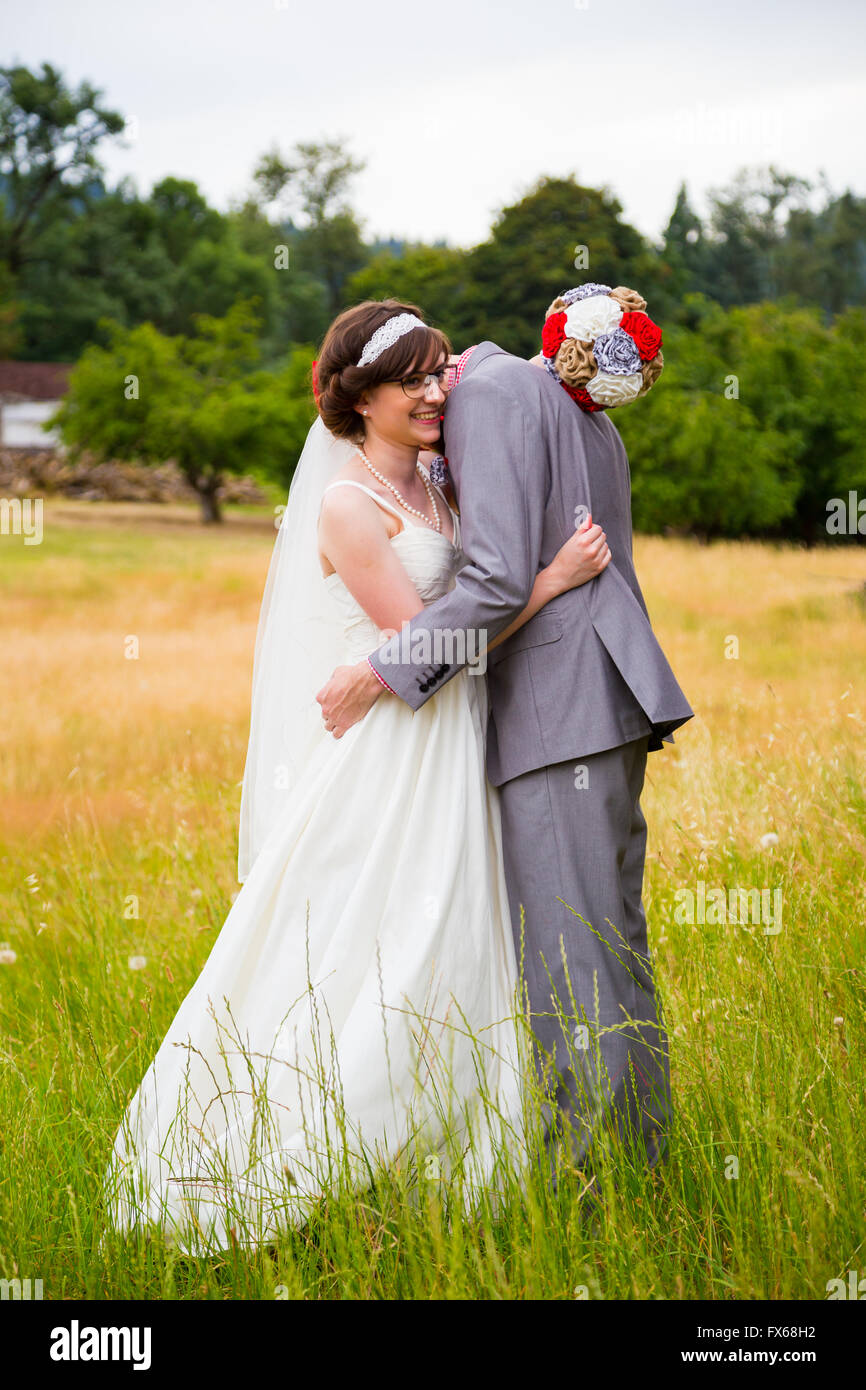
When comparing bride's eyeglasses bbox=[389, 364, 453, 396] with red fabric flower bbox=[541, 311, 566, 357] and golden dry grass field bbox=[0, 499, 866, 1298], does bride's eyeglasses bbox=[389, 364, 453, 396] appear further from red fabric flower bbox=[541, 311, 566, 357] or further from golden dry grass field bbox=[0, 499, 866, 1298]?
golden dry grass field bbox=[0, 499, 866, 1298]

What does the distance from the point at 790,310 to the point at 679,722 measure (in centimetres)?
→ 3404

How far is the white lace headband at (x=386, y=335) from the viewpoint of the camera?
2.87m

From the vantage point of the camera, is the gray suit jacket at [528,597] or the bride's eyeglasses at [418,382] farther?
the bride's eyeglasses at [418,382]

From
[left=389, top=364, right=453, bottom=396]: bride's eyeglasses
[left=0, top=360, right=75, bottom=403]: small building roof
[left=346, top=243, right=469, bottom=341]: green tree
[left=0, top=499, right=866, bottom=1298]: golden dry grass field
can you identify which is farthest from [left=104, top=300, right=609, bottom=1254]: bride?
[left=0, top=360, right=75, bottom=403]: small building roof

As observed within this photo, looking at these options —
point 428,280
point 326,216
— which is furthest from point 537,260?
point 326,216

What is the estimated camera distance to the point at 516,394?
279 cm

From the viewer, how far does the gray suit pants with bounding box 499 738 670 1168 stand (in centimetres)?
284

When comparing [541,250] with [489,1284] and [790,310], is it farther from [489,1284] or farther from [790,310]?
[489,1284]

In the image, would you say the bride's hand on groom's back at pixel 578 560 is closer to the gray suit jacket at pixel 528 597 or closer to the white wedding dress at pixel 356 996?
the gray suit jacket at pixel 528 597

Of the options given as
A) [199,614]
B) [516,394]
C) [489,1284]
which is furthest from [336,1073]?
[199,614]

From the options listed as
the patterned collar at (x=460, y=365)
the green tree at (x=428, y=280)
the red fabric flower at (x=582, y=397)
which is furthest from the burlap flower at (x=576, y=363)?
the green tree at (x=428, y=280)

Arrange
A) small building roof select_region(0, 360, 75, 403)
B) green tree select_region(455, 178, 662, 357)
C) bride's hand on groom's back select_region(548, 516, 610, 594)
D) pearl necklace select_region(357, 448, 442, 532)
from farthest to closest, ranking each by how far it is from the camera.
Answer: small building roof select_region(0, 360, 75, 403), green tree select_region(455, 178, 662, 357), pearl necklace select_region(357, 448, 442, 532), bride's hand on groom's back select_region(548, 516, 610, 594)

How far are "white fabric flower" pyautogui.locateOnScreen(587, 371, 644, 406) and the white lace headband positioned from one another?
0.43 metres

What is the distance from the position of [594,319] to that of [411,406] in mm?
473
